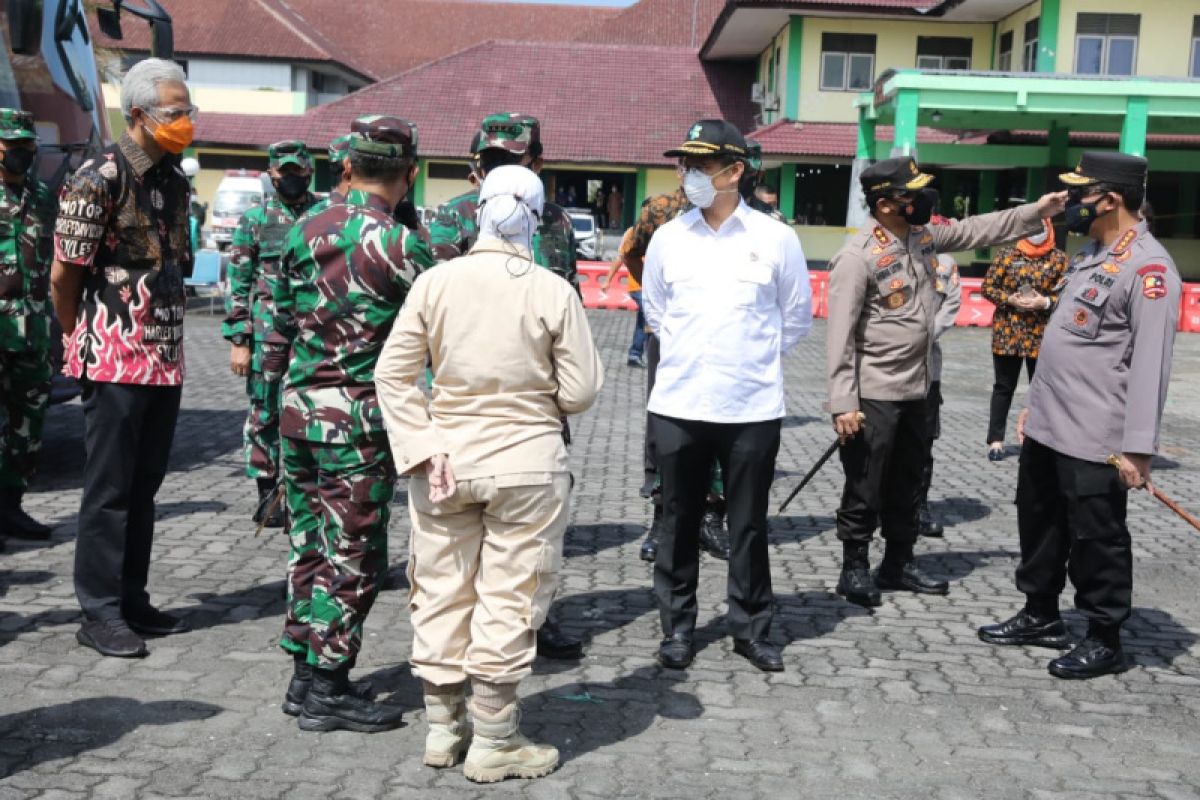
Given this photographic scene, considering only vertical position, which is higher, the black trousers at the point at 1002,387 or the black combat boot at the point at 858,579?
the black trousers at the point at 1002,387

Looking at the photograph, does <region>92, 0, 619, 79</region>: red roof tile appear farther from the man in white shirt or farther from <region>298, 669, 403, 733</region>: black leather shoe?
<region>298, 669, 403, 733</region>: black leather shoe

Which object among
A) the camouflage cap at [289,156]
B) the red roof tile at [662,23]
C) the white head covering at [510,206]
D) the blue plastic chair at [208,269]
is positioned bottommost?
the blue plastic chair at [208,269]

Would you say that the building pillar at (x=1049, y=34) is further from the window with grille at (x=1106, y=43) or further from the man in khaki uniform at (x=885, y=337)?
the man in khaki uniform at (x=885, y=337)

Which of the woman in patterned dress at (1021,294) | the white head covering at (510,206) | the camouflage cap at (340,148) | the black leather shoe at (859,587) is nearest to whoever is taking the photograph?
the white head covering at (510,206)

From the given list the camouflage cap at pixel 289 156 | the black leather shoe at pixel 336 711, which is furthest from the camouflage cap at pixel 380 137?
the camouflage cap at pixel 289 156

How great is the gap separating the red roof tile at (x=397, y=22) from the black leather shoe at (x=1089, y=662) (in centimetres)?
4837

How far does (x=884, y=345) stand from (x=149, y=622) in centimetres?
336

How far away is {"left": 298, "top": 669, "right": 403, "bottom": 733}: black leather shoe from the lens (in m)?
4.58

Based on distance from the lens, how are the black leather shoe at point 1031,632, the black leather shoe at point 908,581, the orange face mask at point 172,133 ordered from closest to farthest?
the orange face mask at point 172,133, the black leather shoe at point 1031,632, the black leather shoe at point 908,581

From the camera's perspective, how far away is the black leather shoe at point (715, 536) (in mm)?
7230

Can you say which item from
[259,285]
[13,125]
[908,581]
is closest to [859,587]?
[908,581]

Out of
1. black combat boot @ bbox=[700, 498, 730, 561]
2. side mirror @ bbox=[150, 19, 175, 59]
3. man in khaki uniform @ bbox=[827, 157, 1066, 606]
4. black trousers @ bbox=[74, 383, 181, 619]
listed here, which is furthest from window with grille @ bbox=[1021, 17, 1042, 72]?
black trousers @ bbox=[74, 383, 181, 619]

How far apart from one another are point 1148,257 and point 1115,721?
175cm

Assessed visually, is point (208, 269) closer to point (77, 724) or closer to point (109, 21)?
A: point (109, 21)
